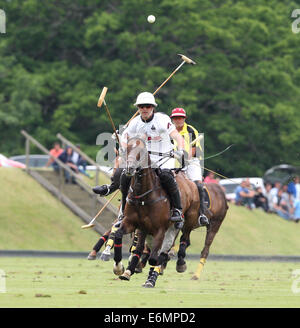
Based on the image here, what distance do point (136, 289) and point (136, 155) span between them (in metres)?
1.74

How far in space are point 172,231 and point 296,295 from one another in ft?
7.94

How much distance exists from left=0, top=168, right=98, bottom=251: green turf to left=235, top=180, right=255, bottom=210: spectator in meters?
5.28

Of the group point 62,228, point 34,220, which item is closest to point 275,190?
point 62,228

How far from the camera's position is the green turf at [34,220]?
84.0 ft

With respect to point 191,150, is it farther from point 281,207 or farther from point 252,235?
point 281,207

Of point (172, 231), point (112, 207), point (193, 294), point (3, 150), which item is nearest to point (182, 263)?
point (172, 231)

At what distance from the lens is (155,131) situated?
1448 centimetres

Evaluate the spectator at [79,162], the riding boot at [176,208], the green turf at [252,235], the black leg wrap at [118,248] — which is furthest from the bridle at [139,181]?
the spectator at [79,162]

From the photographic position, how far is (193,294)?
13062 millimetres

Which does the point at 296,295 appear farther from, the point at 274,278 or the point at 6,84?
the point at 6,84

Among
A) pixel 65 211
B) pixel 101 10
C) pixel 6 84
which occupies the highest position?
Result: pixel 101 10

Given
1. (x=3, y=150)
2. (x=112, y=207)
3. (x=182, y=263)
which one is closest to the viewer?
(x=182, y=263)

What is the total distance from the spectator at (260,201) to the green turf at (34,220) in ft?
22.0

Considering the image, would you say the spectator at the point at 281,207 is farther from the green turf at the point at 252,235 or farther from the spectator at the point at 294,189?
the spectator at the point at 294,189
